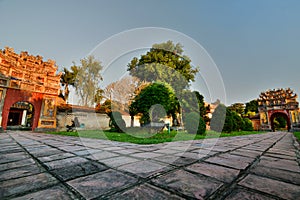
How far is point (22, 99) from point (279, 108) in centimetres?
3241

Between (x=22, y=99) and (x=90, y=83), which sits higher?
(x=90, y=83)

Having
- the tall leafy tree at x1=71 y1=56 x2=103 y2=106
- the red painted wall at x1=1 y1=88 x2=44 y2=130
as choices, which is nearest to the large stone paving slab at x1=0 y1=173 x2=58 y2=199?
the tall leafy tree at x1=71 y1=56 x2=103 y2=106

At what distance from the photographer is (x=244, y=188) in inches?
38.1

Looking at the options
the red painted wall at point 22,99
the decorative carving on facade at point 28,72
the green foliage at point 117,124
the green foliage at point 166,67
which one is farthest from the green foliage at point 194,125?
the red painted wall at point 22,99

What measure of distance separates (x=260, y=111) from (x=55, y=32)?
2942 centimetres

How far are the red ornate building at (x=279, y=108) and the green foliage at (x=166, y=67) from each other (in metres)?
15.2

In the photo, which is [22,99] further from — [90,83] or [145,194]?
Result: [145,194]

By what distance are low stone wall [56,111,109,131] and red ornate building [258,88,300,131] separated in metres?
24.7

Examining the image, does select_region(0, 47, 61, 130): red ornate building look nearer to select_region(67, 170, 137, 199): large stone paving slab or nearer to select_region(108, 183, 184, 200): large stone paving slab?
select_region(67, 170, 137, 199): large stone paving slab

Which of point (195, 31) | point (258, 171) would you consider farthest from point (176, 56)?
point (258, 171)

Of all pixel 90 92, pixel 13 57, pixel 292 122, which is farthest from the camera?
pixel 292 122

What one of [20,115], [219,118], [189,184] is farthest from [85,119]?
[189,184]

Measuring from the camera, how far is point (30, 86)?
10.2m

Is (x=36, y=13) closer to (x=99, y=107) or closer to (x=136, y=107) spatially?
(x=136, y=107)
